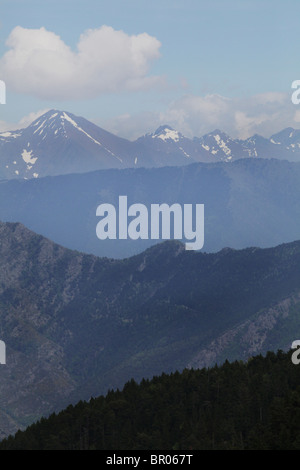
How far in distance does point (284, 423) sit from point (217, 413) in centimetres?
4220

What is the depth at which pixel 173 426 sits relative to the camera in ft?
656
